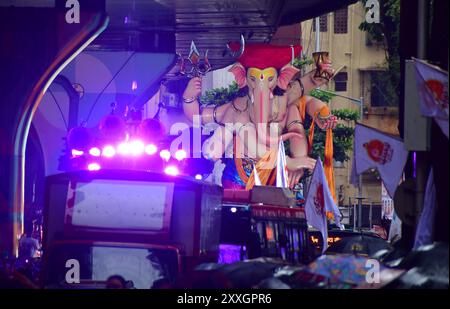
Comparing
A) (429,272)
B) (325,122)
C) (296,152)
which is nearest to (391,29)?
(325,122)

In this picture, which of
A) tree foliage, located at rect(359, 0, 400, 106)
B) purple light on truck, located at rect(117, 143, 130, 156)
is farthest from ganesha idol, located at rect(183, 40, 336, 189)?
purple light on truck, located at rect(117, 143, 130, 156)

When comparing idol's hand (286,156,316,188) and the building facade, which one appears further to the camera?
the building facade

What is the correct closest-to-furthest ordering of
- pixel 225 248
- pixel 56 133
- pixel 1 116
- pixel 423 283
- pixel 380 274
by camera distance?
pixel 423 283
pixel 380 274
pixel 225 248
pixel 1 116
pixel 56 133

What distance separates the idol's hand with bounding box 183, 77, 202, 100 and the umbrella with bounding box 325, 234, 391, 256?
1271 cm

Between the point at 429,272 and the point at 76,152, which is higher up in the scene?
the point at 76,152

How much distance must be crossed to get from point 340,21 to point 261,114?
54.0ft

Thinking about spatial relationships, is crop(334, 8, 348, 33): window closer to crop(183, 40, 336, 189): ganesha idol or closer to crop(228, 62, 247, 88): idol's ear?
crop(183, 40, 336, 189): ganesha idol

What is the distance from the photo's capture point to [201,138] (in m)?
34.9

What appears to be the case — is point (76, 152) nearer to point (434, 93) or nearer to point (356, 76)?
point (434, 93)

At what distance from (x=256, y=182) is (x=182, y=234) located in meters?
14.7

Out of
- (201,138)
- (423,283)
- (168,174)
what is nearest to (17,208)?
(168,174)

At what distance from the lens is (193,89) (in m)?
34.7

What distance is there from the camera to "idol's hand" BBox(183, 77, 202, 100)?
3441cm
